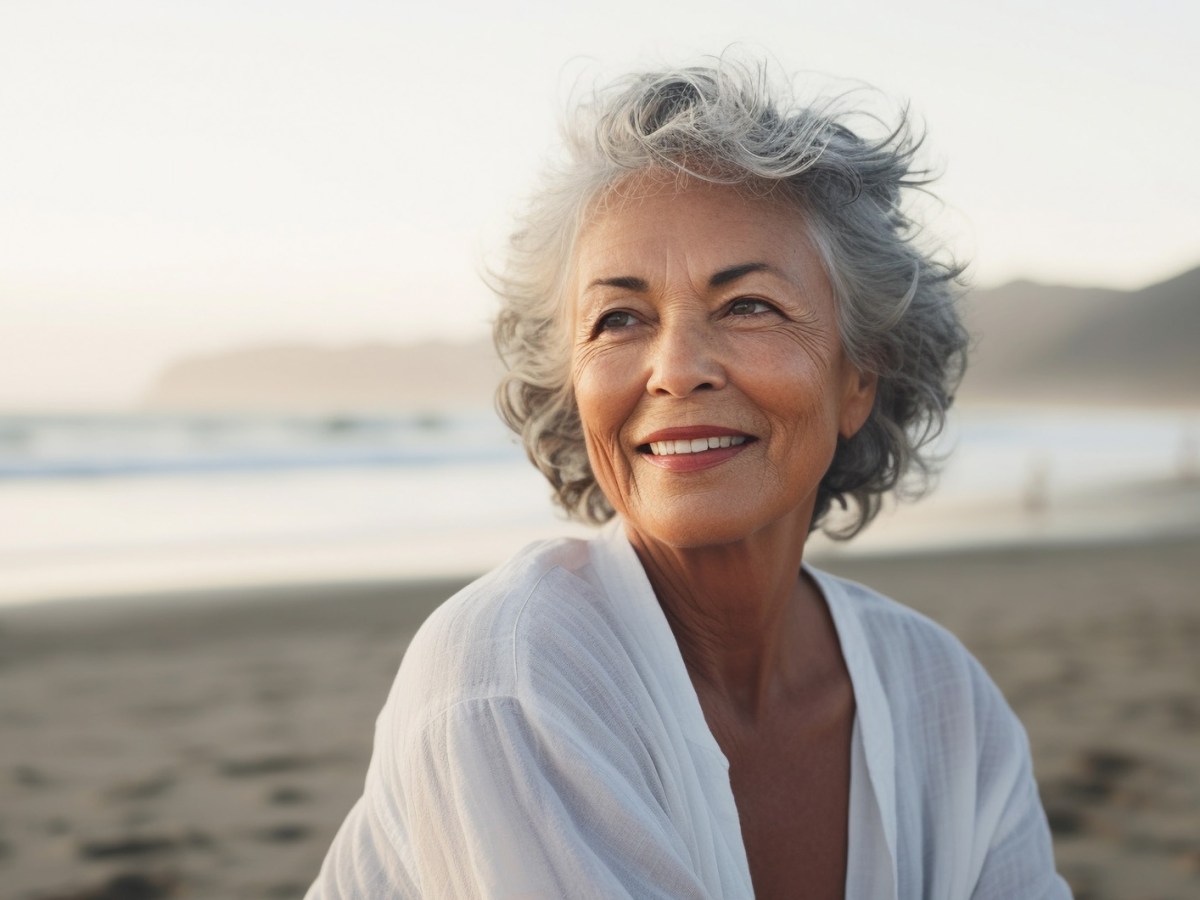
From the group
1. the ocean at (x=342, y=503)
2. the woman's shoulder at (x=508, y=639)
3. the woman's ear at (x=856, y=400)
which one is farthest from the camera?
the ocean at (x=342, y=503)

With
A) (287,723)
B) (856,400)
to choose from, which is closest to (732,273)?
(856,400)

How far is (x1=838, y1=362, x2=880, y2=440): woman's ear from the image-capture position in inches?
90.0

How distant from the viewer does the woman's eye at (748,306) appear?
6.38 ft

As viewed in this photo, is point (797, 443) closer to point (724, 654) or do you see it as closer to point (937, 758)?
point (724, 654)

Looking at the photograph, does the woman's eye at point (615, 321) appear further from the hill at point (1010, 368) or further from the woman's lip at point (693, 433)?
the hill at point (1010, 368)

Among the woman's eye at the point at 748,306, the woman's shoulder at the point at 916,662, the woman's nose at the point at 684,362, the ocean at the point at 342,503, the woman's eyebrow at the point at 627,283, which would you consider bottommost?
the woman's shoulder at the point at 916,662

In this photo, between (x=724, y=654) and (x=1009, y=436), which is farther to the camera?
(x=1009, y=436)

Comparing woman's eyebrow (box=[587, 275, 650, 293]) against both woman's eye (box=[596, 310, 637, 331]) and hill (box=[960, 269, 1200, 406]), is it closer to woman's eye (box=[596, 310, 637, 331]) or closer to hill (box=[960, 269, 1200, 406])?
woman's eye (box=[596, 310, 637, 331])

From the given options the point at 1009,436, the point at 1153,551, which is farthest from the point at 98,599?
the point at 1009,436

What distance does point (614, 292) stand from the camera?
77.7 inches

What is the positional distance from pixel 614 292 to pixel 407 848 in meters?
0.99

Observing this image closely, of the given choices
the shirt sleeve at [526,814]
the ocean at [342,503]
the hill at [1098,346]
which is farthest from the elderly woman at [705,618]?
the hill at [1098,346]

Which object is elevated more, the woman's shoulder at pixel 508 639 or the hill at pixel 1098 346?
the hill at pixel 1098 346

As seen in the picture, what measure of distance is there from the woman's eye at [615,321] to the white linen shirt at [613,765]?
400 mm
